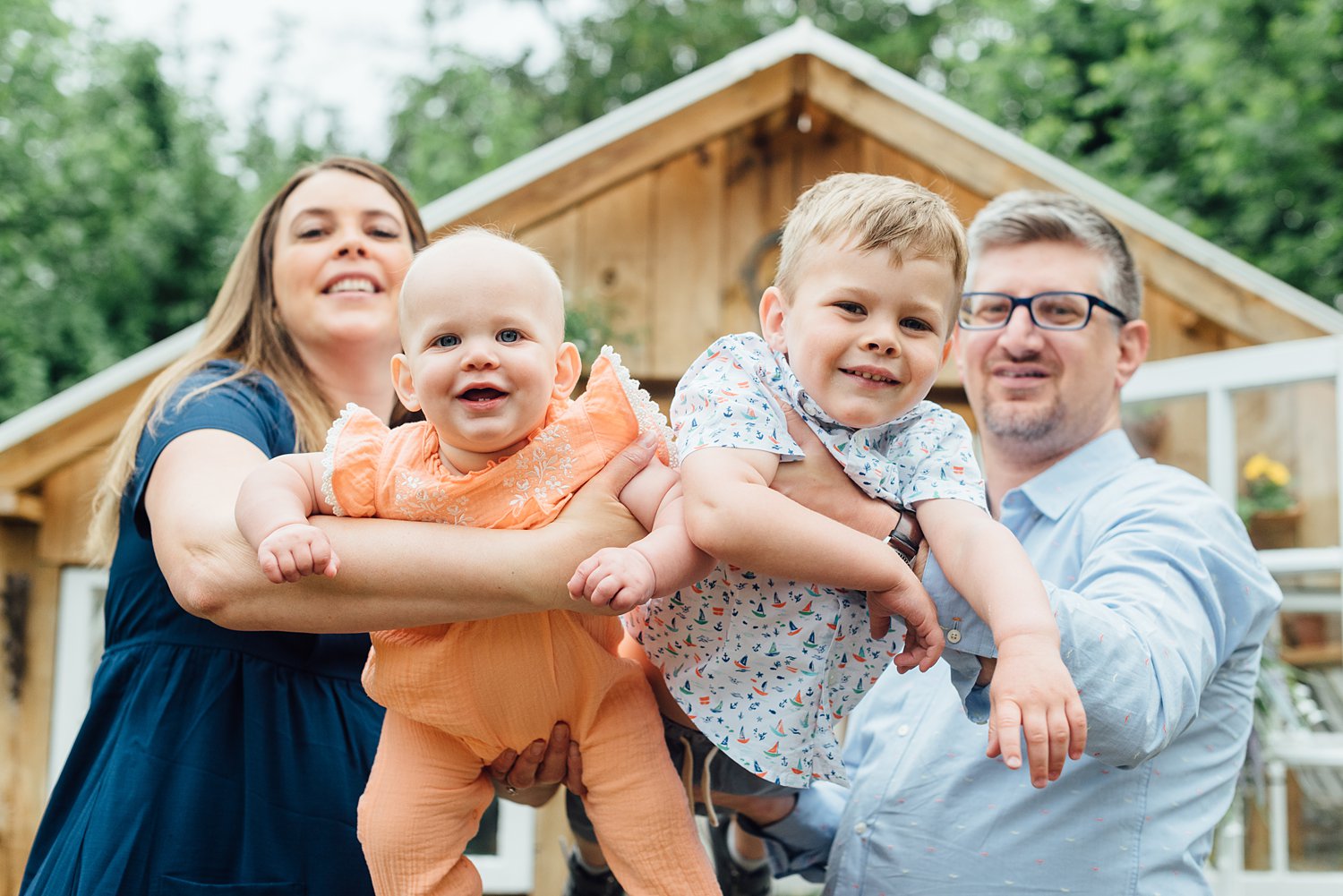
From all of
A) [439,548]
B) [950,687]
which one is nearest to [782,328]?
[439,548]

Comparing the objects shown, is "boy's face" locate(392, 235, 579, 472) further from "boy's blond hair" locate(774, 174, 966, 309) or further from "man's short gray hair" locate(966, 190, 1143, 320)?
"man's short gray hair" locate(966, 190, 1143, 320)

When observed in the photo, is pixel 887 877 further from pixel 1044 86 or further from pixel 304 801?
pixel 1044 86

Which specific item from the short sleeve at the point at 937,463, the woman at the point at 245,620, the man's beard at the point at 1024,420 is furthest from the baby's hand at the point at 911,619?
the man's beard at the point at 1024,420

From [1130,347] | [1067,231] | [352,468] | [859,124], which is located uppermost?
[859,124]

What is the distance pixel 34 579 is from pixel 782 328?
157 inches

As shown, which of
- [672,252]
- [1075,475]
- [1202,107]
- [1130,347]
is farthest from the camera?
[1202,107]

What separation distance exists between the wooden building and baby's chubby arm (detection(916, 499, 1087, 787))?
313cm

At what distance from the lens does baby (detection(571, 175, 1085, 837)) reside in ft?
5.32

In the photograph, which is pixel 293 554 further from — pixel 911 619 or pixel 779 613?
pixel 911 619

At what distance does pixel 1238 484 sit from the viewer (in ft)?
15.7

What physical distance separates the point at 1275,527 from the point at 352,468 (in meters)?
4.09

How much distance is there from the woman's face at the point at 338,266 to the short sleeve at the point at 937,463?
1.11m

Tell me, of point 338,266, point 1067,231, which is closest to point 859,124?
point 1067,231

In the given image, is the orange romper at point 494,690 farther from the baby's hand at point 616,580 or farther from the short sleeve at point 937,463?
the short sleeve at point 937,463
